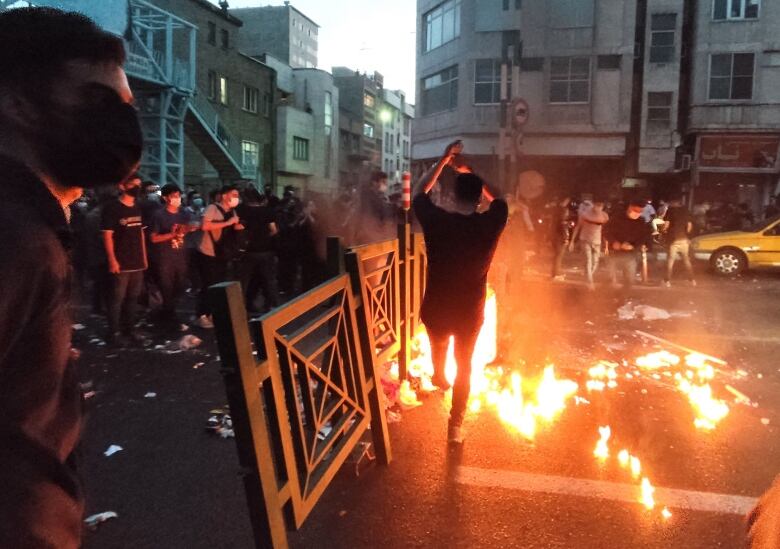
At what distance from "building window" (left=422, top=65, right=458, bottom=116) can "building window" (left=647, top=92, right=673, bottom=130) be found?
9.55 m

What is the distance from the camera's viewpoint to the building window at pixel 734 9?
90.3ft

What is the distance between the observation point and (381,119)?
236ft

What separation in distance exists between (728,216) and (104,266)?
75.7 feet

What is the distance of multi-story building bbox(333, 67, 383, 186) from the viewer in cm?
5554

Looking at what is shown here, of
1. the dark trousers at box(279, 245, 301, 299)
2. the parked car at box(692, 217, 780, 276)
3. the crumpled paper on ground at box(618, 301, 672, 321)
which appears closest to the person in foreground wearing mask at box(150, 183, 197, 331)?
the dark trousers at box(279, 245, 301, 299)

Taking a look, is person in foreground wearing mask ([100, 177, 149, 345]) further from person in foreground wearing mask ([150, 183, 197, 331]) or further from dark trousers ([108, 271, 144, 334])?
person in foreground wearing mask ([150, 183, 197, 331])

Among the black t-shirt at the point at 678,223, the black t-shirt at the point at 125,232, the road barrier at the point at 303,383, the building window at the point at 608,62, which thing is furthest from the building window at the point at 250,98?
the road barrier at the point at 303,383

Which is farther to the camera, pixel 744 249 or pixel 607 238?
pixel 744 249

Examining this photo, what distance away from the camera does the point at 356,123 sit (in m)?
57.7

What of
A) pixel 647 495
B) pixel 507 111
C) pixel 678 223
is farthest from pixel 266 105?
pixel 647 495

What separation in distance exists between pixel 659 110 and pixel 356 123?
34.0m

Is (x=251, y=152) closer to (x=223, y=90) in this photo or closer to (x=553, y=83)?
(x=223, y=90)

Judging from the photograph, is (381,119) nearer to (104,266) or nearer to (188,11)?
(188,11)

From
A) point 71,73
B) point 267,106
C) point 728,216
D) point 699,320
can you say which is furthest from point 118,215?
point 267,106
